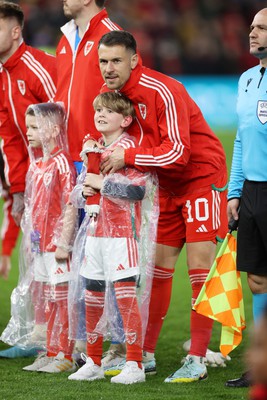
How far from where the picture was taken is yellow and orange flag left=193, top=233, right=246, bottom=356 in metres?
5.09

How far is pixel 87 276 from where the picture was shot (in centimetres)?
526

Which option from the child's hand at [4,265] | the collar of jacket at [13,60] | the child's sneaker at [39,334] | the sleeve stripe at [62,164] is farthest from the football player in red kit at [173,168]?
the child's hand at [4,265]

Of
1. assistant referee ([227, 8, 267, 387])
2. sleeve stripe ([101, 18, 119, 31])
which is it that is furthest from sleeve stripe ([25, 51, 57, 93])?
assistant referee ([227, 8, 267, 387])

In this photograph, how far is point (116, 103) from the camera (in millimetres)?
5289

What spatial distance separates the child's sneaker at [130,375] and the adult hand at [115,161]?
101cm

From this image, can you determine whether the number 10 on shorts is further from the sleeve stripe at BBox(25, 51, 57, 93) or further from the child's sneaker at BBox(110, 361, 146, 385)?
the sleeve stripe at BBox(25, 51, 57, 93)

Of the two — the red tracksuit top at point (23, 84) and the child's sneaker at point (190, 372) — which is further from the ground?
the red tracksuit top at point (23, 84)

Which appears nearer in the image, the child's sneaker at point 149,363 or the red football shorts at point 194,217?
the red football shorts at point 194,217

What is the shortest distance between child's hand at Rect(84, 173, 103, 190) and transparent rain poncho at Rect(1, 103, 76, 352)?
377 millimetres

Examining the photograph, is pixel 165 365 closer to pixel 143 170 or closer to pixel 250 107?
pixel 143 170

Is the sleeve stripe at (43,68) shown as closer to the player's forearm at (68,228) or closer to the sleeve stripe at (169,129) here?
the player's forearm at (68,228)

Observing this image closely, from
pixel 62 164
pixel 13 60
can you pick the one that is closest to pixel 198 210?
pixel 62 164

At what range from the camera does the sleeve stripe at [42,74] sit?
20.6ft

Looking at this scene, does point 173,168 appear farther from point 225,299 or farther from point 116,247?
point 225,299
